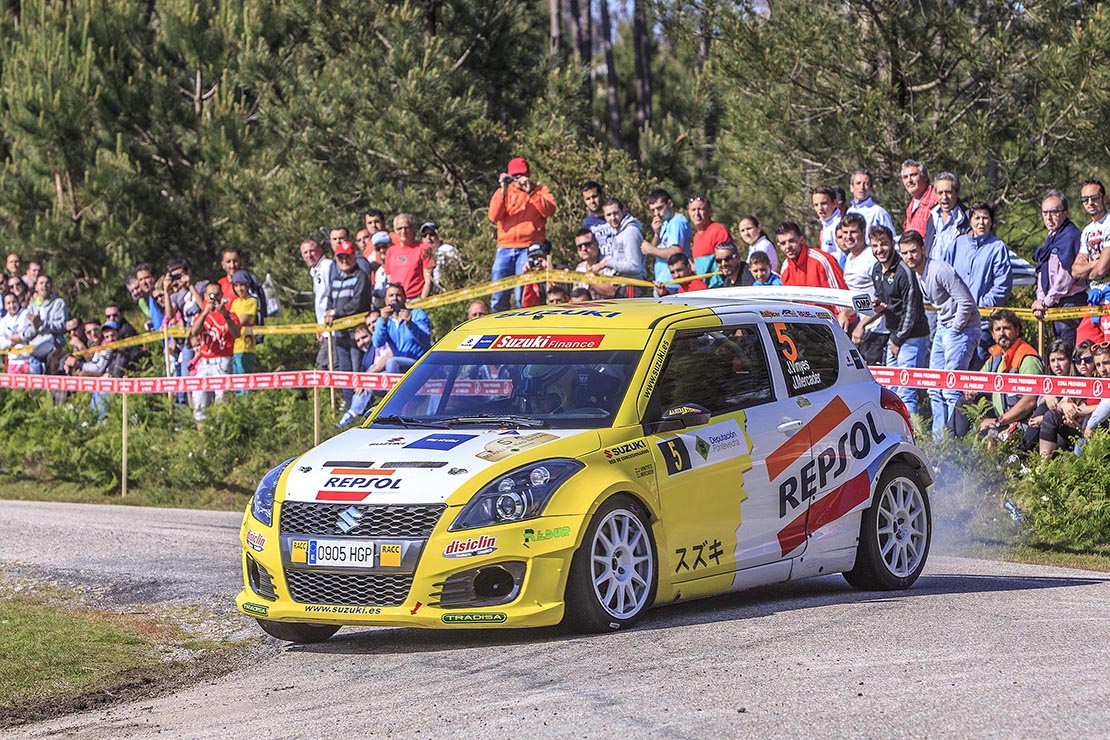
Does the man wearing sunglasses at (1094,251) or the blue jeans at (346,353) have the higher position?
the man wearing sunglasses at (1094,251)

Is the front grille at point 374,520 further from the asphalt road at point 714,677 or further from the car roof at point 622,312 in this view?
the car roof at point 622,312

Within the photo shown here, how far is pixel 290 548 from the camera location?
9000 millimetres

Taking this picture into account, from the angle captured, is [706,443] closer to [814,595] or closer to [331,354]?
[814,595]

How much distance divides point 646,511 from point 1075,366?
23.1ft

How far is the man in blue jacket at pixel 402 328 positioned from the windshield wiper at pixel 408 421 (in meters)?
8.20

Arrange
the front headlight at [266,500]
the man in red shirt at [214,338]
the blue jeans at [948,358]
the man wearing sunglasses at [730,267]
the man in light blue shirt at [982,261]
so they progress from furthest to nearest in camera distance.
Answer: the man in red shirt at [214,338] → the man wearing sunglasses at [730,267] → the man in light blue shirt at [982,261] → the blue jeans at [948,358] → the front headlight at [266,500]

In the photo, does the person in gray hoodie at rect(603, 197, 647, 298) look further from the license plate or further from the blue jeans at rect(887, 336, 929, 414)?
the license plate

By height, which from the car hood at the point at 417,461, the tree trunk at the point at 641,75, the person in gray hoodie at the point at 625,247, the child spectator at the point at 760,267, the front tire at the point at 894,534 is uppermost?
the tree trunk at the point at 641,75

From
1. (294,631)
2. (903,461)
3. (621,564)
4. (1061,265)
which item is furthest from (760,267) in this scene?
(294,631)

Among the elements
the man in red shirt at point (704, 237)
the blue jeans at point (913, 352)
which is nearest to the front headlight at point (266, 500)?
the blue jeans at point (913, 352)

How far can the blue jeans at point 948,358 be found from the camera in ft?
49.5

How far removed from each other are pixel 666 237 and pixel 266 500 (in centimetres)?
1063

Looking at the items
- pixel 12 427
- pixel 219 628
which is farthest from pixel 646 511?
pixel 12 427

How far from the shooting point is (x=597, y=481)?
8.90m
